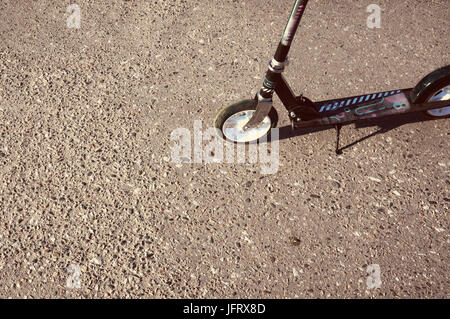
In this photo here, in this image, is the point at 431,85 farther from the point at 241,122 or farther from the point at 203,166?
the point at 203,166

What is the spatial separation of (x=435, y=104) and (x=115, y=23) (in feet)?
10.5

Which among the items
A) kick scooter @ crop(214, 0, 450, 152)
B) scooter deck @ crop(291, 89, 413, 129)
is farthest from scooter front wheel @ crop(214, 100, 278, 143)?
scooter deck @ crop(291, 89, 413, 129)

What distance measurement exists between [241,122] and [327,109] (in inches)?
28.1

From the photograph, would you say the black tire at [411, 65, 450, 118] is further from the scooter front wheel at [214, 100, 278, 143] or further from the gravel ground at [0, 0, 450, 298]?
the scooter front wheel at [214, 100, 278, 143]

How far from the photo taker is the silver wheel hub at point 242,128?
3004 mm

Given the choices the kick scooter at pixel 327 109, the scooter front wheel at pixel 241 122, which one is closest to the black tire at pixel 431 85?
the kick scooter at pixel 327 109

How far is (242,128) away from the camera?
308 cm

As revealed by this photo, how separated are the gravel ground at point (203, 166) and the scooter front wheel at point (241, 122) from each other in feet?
0.77

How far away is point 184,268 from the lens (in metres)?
2.63

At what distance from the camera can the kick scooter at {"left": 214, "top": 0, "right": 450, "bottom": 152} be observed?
9.55 ft

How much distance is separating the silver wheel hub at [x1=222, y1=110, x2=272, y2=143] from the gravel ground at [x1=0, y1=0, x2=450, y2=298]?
0.23 m

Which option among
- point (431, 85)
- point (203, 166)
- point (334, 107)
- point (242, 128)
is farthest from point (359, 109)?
point (203, 166)

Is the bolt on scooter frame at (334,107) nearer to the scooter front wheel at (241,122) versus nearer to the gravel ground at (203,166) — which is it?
the scooter front wheel at (241,122)

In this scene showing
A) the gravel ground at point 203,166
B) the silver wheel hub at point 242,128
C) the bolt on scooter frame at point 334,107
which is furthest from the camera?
the silver wheel hub at point 242,128
